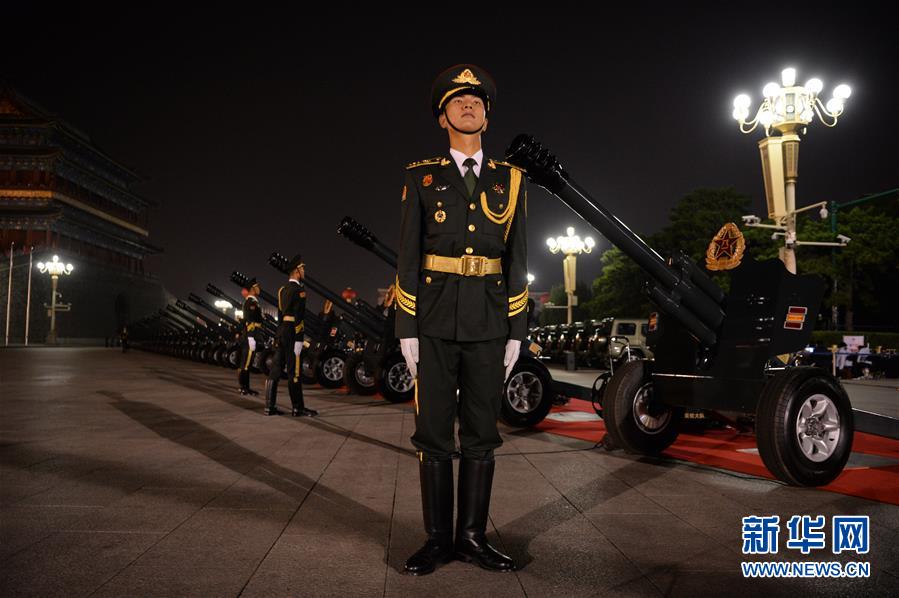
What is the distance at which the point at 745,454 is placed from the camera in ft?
22.3

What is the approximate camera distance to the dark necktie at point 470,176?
3.65m

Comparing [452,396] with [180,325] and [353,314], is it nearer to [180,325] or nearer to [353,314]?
[353,314]

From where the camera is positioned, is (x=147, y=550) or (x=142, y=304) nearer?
(x=147, y=550)

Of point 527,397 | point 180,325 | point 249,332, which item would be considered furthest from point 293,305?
point 180,325

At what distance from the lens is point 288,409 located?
414 inches

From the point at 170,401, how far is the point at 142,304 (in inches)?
2833

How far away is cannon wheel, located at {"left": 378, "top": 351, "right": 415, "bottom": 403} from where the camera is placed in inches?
459

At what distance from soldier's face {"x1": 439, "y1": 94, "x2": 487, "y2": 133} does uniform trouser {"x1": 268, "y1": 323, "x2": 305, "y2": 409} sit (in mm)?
6622

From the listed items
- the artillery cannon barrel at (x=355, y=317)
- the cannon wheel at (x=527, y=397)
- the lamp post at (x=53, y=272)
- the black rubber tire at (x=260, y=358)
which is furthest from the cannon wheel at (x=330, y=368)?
the lamp post at (x=53, y=272)

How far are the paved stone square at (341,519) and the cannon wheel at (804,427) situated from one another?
0.68ft

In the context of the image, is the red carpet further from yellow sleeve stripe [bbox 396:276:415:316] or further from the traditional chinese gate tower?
the traditional chinese gate tower

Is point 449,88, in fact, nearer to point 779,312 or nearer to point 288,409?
point 779,312

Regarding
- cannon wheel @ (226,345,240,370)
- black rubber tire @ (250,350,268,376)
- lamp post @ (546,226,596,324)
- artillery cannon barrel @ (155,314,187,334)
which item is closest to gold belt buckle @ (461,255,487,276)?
black rubber tire @ (250,350,268,376)

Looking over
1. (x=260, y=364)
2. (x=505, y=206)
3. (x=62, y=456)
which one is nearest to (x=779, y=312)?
(x=505, y=206)
